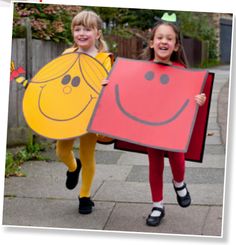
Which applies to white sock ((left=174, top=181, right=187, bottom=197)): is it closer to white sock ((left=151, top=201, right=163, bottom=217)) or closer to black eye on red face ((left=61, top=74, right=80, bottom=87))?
white sock ((left=151, top=201, right=163, bottom=217))

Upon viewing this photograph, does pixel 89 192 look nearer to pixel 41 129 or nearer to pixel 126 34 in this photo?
pixel 41 129

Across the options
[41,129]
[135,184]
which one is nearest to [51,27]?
[135,184]

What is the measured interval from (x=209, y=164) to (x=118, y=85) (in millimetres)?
1518

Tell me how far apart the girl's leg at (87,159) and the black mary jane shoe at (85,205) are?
0.03 m

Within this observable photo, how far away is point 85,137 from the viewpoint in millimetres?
3229

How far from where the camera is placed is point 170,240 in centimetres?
275

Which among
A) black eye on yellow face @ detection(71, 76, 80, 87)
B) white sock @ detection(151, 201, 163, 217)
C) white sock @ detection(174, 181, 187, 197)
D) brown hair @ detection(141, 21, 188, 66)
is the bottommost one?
white sock @ detection(151, 201, 163, 217)

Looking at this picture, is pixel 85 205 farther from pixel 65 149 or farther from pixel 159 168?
pixel 159 168

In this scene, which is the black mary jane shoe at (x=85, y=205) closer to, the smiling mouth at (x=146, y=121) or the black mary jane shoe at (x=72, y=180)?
the black mary jane shoe at (x=72, y=180)

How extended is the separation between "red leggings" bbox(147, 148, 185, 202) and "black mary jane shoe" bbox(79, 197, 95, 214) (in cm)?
40

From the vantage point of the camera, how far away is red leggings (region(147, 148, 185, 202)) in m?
3.08

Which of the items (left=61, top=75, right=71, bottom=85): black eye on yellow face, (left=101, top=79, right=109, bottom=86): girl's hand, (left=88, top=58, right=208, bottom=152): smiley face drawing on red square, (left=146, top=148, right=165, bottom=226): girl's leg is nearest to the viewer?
(left=88, top=58, right=208, bottom=152): smiley face drawing on red square

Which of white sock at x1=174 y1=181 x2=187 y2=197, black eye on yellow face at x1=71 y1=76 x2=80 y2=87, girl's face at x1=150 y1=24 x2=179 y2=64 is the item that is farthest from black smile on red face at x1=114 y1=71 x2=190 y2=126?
white sock at x1=174 y1=181 x2=187 y2=197

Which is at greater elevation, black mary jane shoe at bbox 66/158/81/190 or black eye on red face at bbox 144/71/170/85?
black eye on red face at bbox 144/71/170/85
